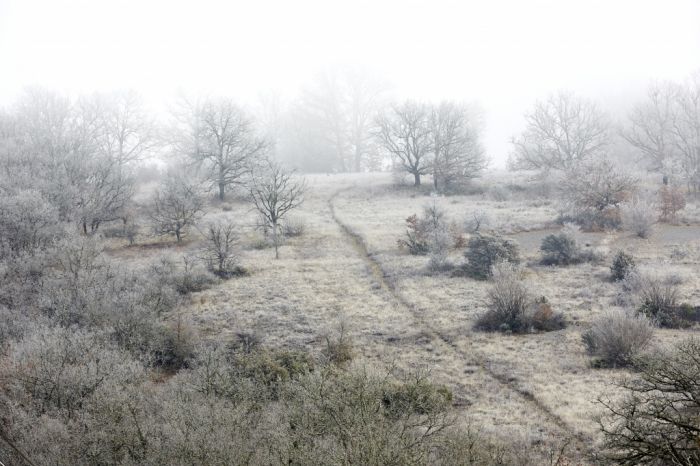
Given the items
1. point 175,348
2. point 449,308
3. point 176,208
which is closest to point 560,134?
point 449,308

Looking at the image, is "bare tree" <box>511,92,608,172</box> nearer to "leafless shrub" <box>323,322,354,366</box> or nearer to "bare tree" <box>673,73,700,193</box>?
"bare tree" <box>673,73,700,193</box>

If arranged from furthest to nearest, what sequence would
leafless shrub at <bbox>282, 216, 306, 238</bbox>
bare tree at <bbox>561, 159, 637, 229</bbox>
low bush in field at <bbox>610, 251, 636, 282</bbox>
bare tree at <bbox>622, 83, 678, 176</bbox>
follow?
bare tree at <bbox>622, 83, 678, 176</bbox>, leafless shrub at <bbox>282, 216, 306, 238</bbox>, bare tree at <bbox>561, 159, 637, 229</bbox>, low bush in field at <bbox>610, 251, 636, 282</bbox>

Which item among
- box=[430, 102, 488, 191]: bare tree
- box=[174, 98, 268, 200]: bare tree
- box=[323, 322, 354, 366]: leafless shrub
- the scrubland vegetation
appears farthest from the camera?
box=[430, 102, 488, 191]: bare tree

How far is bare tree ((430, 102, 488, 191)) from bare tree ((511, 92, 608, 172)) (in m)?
5.67

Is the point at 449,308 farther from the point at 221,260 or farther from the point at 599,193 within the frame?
the point at 599,193

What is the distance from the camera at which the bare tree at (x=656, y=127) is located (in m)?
49.0

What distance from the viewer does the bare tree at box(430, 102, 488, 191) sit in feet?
157

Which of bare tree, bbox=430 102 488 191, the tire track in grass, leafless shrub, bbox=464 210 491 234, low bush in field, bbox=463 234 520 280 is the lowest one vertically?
the tire track in grass

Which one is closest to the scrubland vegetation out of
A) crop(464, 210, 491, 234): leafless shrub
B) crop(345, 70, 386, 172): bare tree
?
crop(464, 210, 491, 234): leafless shrub

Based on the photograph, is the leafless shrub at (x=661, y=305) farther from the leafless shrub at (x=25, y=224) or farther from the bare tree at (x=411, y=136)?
the bare tree at (x=411, y=136)

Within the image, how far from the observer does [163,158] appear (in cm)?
5403

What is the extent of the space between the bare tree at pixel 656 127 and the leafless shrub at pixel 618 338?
38.2 m

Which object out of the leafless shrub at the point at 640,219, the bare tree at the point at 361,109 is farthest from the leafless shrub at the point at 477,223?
the bare tree at the point at 361,109

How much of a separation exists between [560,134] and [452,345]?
40.8 m
